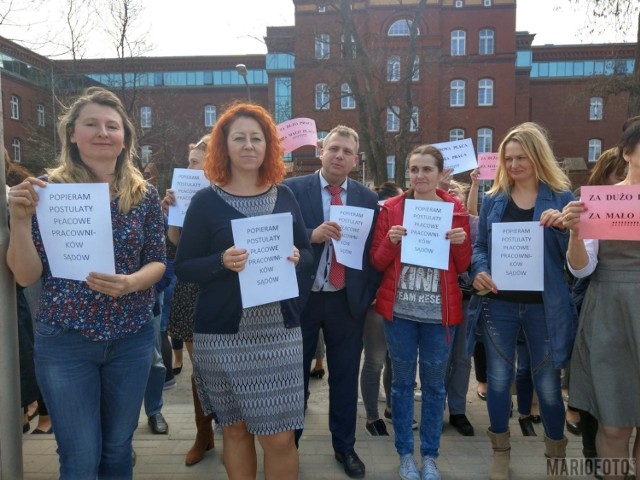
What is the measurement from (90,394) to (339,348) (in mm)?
1705

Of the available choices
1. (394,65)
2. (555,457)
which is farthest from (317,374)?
(394,65)

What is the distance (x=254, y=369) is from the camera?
8.89 ft

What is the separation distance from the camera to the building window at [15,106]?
35562 millimetres

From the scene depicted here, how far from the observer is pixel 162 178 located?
26016 millimetres

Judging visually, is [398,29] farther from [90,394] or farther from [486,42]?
[90,394]

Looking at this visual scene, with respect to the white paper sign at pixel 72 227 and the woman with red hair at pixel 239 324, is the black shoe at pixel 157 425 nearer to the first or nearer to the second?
the woman with red hair at pixel 239 324

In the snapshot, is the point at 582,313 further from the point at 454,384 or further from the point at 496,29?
the point at 496,29

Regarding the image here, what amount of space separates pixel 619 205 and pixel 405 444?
1985 millimetres

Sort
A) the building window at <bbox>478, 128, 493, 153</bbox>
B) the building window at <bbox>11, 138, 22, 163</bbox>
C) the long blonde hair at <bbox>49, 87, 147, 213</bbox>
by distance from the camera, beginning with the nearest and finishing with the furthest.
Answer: the long blonde hair at <bbox>49, 87, 147, 213</bbox>, the building window at <bbox>11, 138, 22, 163</bbox>, the building window at <bbox>478, 128, 493, 153</bbox>

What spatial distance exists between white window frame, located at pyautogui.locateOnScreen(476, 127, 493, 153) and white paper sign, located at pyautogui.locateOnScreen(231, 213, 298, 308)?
36184 millimetres

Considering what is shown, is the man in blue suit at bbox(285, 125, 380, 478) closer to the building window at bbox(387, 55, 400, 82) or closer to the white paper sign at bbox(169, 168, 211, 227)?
the white paper sign at bbox(169, 168, 211, 227)

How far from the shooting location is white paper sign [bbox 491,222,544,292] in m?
3.21

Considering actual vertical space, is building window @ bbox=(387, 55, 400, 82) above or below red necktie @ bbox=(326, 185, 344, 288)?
above

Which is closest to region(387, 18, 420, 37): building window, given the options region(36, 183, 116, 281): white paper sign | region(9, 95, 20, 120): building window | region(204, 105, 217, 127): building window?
region(204, 105, 217, 127): building window
